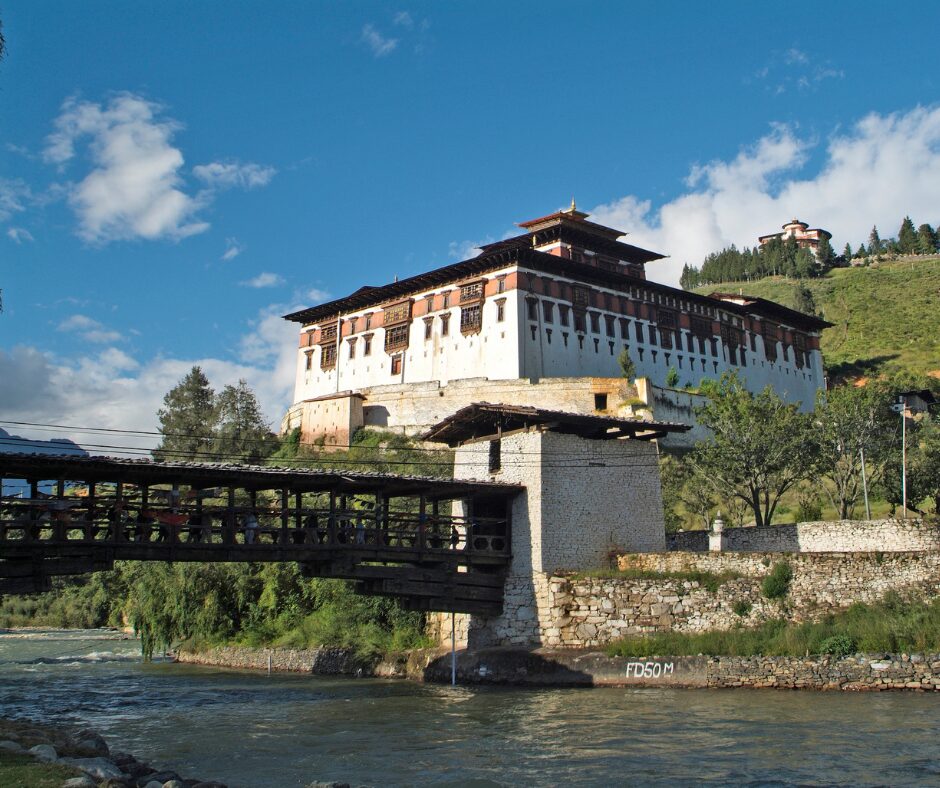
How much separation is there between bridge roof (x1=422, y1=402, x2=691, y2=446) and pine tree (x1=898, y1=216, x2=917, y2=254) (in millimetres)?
131212

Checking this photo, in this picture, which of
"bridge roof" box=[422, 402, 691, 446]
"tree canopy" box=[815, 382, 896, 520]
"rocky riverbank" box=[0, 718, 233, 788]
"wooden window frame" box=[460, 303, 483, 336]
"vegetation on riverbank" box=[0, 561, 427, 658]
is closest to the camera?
"rocky riverbank" box=[0, 718, 233, 788]

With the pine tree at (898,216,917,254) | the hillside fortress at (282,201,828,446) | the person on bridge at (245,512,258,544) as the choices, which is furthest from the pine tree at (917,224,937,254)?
the person on bridge at (245,512,258,544)

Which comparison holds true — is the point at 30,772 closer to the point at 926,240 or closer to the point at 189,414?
the point at 189,414

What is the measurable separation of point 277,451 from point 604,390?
21.7m

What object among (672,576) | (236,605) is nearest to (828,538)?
(672,576)

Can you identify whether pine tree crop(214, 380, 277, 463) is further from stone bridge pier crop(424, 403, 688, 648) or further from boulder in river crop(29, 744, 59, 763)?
boulder in river crop(29, 744, 59, 763)

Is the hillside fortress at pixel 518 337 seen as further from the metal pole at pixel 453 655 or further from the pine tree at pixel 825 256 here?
the pine tree at pixel 825 256

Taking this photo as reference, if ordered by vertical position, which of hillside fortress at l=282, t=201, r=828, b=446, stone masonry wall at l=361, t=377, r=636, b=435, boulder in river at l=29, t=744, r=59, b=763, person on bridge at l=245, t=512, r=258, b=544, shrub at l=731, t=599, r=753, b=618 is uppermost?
hillside fortress at l=282, t=201, r=828, b=446

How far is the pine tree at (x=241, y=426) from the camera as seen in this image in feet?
198

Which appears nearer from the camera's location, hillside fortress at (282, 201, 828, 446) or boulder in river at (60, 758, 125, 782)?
boulder in river at (60, 758, 125, 782)

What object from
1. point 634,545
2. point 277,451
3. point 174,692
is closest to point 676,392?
point 277,451

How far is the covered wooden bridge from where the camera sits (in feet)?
69.5

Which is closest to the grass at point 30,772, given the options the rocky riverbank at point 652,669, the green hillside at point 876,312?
the rocky riverbank at point 652,669

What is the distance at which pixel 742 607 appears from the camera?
2511 cm
